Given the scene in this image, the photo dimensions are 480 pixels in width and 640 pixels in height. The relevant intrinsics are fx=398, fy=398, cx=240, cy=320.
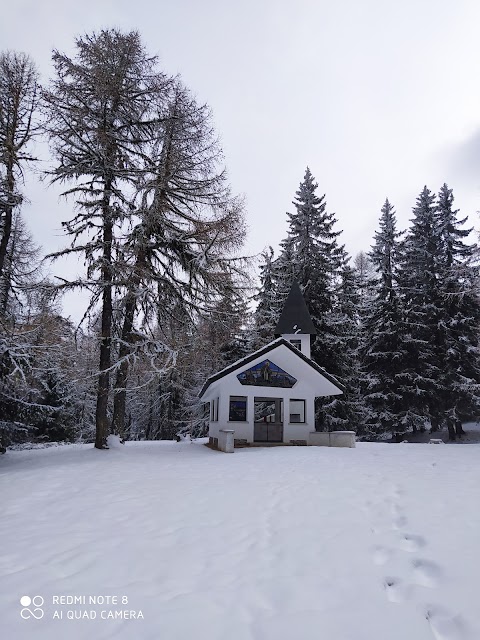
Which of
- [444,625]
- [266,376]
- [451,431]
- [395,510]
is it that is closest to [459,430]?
[451,431]

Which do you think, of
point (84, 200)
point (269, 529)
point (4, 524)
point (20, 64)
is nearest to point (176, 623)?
point (269, 529)

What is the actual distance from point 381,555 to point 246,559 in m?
1.35

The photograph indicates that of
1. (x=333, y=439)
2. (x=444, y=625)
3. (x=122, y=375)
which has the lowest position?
(x=333, y=439)

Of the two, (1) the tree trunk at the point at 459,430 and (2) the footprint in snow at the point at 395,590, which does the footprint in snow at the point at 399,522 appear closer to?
(2) the footprint in snow at the point at 395,590

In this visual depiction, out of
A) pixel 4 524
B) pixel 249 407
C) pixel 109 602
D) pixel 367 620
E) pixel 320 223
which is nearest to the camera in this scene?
pixel 367 620

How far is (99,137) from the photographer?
12461 millimetres

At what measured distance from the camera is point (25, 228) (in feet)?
62.5

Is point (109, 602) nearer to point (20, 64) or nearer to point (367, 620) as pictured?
point (367, 620)

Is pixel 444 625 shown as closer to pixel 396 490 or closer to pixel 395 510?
pixel 395 510

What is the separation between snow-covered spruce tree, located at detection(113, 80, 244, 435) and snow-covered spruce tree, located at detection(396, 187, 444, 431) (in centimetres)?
1555

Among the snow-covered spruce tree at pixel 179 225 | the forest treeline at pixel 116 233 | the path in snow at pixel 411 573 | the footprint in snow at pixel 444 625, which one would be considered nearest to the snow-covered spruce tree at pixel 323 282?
the forest treeline at pixel 116 233

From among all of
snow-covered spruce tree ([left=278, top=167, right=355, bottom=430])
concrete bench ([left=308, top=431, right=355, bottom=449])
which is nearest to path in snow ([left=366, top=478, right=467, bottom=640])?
concrete bench ([left=308, top=431, right=355, bottom=449])

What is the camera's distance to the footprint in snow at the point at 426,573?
3.35 m

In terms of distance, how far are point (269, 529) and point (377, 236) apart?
25916mm
